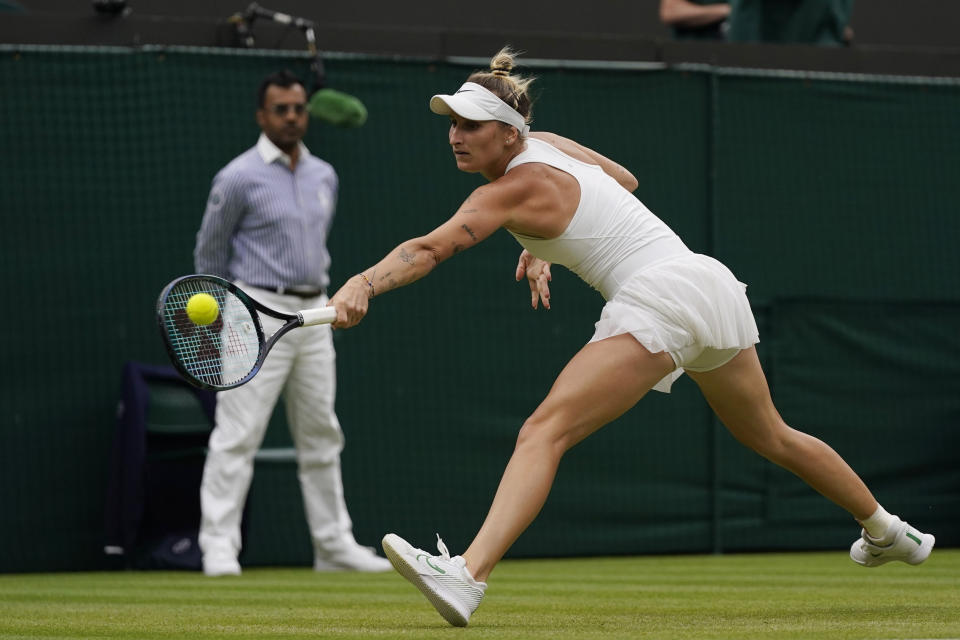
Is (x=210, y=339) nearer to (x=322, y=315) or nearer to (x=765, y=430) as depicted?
(x=322, y=315)

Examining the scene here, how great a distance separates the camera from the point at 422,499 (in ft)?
27.9

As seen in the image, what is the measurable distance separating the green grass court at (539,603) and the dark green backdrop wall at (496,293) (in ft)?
2.36

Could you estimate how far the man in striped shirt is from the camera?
24.0ft

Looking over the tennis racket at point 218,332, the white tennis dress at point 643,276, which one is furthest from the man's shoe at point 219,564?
the white tennis dress at point 643,276

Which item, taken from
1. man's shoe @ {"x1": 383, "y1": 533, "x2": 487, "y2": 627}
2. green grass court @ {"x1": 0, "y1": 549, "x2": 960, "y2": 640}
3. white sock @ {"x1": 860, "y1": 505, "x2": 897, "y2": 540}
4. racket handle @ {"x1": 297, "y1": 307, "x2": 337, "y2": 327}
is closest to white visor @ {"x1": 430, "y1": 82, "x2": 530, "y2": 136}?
racket handle @ {"x1": 297, "y1": 307, "x2": 337, "y2": 327}

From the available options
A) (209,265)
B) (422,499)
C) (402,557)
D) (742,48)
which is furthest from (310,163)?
(402,557)

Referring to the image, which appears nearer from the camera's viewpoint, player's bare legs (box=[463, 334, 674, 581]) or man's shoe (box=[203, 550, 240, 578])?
player's bare legs (box=[463, 334, 674, 581])

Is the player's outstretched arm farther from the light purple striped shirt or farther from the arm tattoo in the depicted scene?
the light purple striped shirt

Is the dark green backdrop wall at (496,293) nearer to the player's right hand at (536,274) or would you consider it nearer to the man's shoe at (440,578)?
the player's right hand at (536,274)

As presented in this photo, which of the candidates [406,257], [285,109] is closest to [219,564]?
[285,109]

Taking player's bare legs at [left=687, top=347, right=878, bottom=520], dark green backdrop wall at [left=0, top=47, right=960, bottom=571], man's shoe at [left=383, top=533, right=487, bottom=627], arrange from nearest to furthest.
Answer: man's shoe at [left=383, top=533, right=487, bottom=627] → player's bare legs at [left=687, top=347, right=878, bottom=520] → dark green backdrop wall at [left=0, top=47, right=960, bottom=571]

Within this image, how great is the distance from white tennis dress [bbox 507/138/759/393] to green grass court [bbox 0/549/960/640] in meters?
0.83

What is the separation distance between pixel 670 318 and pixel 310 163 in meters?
3.43

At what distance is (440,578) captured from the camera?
4164 mm
